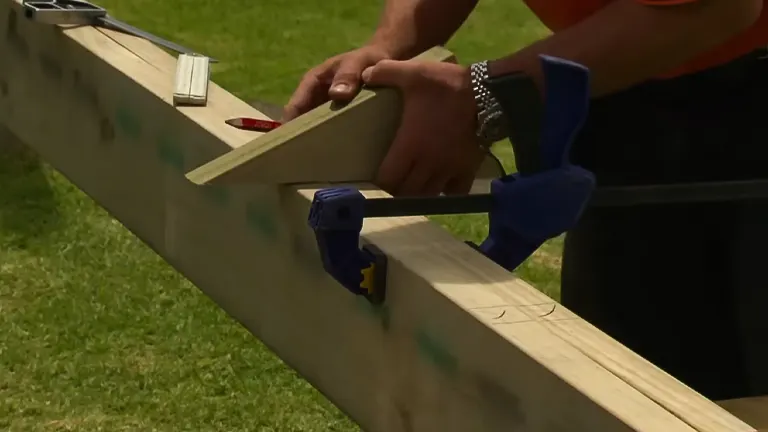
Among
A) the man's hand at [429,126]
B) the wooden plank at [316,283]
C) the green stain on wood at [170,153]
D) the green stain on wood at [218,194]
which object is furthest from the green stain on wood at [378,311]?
the green stain on wood at [170,153]

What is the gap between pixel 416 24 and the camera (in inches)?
50.9

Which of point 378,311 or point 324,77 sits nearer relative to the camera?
point 378,311

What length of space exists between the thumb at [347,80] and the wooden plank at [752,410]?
17.5 inches

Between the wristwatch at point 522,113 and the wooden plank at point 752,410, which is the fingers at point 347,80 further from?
the wooden plank at point 752,410

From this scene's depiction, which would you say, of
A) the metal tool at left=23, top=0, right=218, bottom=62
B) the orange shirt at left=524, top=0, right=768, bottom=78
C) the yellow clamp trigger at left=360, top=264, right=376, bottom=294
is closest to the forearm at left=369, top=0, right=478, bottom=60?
the orange shirt at left=524, top=0, right=768, bottom=78

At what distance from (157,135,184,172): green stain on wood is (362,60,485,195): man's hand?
0.26 meters

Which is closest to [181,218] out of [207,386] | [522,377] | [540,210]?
[540,210]

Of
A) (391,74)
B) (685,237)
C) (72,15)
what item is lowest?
(685,237)

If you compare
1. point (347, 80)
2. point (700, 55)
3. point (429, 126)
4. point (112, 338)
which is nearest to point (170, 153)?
point (347, 80)

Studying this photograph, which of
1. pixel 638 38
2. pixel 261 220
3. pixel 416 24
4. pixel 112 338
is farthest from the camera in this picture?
pixel 112 338

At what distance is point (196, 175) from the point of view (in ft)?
3.12

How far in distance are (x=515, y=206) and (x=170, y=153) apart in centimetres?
45

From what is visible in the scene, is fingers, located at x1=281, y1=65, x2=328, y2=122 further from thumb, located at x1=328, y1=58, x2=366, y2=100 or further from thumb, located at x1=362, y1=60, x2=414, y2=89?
thumb, located at x1=362, y1=60, x2=414, y2=89

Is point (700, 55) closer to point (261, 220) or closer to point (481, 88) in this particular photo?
point (481, 88)
